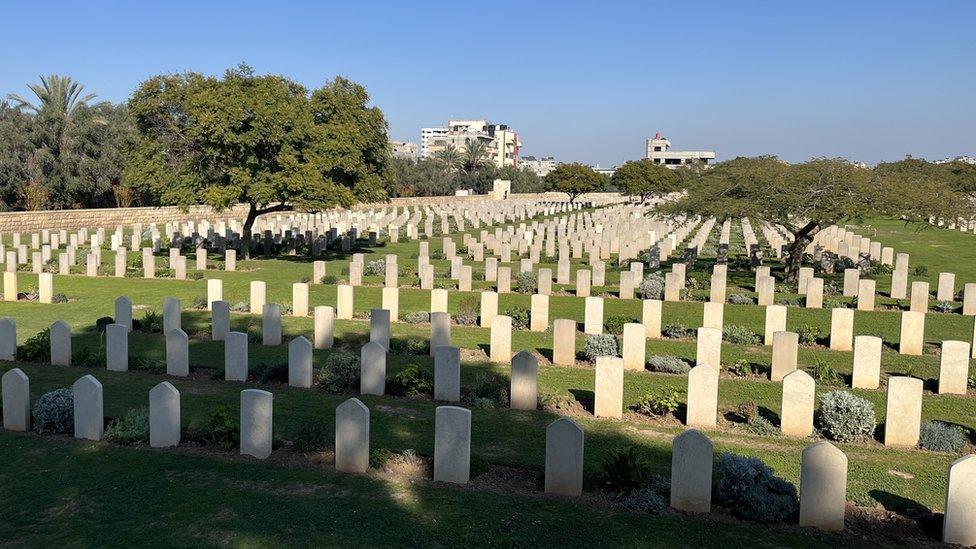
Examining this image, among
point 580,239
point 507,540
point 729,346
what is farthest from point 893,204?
point 507,540

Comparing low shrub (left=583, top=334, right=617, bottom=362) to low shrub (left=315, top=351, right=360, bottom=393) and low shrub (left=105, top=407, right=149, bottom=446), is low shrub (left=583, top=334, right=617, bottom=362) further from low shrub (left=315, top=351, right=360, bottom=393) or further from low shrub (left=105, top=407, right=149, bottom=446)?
low shrub (left=105, top=407, right=149, bottom=446)

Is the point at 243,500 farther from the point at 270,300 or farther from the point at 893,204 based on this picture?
the point at 893,204

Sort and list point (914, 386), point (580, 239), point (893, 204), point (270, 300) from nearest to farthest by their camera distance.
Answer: point (914, 386) < point (270, 300) < point (893, 204) < point (580, 239)

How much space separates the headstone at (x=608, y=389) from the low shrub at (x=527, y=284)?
1218 centimetres

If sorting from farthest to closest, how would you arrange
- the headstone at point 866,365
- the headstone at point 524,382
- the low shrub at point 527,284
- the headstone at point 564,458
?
the low shrub at point 527,284, the headstone at point 866,365, the headstone at point 524,382, the headstone at point 564,458

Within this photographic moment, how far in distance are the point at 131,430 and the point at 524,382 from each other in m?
4.99

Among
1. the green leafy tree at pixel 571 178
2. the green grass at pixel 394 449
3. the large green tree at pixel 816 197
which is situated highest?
the green leafy tree at pixel 571 178

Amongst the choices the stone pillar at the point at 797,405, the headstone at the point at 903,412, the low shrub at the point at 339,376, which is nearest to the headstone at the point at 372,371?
the low shrub at the point at 339,376

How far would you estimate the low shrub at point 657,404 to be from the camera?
11.4 metres

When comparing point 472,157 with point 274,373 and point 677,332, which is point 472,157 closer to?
point 677,332

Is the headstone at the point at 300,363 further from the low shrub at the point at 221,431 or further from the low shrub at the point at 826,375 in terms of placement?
the low shrub at the point at 826,375

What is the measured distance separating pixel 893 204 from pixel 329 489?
21.4 meters

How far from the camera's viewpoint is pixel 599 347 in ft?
48.9

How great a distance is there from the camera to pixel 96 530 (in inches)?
295
